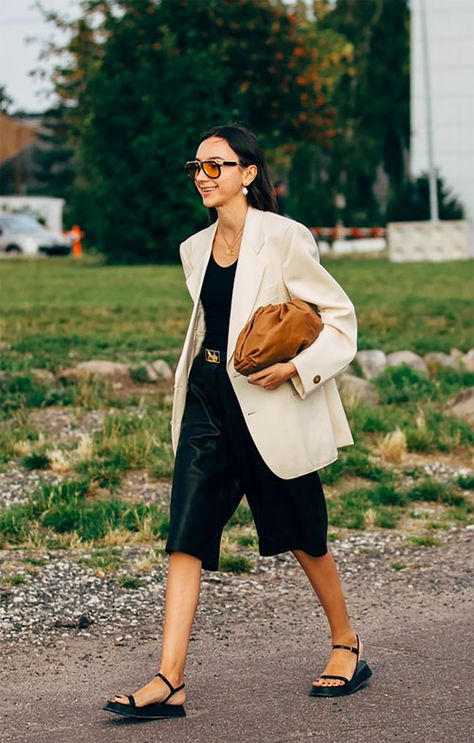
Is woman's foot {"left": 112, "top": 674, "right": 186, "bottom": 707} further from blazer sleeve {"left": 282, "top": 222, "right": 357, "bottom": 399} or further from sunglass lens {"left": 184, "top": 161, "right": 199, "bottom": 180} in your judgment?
sunglass lens {"left": 184, "top": 161, "right": 199, "bottom": 180}

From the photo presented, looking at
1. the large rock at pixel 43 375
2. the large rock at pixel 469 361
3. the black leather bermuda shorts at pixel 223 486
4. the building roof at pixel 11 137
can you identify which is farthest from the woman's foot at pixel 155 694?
the building roof at pixel 11 137

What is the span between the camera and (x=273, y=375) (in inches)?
195

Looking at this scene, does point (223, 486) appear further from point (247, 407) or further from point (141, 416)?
point (141, 416)

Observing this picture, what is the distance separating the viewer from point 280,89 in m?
40.2

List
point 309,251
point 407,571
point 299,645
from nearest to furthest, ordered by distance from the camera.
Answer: point 309,251 → point 299,645 → point 407,571

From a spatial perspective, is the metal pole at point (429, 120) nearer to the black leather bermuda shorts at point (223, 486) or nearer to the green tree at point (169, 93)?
the green tree at point (169, 93)

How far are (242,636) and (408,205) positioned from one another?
3897 cm

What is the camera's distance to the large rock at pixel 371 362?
485 inches

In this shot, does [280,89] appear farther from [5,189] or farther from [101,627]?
[5,189]

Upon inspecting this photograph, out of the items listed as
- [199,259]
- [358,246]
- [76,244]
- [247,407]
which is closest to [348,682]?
[247,407]

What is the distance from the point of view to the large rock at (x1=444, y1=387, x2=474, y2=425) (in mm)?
10612

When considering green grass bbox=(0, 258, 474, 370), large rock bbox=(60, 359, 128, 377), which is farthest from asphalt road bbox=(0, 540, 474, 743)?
green grass bbox=(0, 258, 474, 370)

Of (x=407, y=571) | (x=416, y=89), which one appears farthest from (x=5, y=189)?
(x=407, y=571)

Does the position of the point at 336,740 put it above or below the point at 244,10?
below
